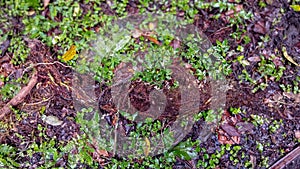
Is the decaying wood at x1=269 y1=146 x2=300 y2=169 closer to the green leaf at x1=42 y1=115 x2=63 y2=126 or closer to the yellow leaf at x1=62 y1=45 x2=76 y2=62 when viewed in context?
the green leaf at x1=42 y1=115 x2=63 y2=126

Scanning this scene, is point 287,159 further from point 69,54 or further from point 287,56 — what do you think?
point 69,54

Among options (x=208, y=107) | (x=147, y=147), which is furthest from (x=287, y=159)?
(x=147, y=147)

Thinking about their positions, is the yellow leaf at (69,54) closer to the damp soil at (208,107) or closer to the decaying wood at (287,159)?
the damp soil at (208,107)

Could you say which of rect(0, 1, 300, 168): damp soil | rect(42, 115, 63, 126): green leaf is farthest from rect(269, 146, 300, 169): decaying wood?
rect(42, 115, 63, 126): green leaf

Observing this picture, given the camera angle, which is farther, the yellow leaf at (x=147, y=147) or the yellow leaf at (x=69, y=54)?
the yellow leaf at (x=69, y=54)

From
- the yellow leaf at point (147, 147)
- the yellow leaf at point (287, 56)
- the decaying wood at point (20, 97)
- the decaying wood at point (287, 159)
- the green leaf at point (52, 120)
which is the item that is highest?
the yellow leaf at point (287, 56)

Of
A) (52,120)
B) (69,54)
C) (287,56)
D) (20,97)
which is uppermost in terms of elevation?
(69,54)

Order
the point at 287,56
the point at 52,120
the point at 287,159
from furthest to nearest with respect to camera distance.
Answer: the point at 287,56 < the point at 52,120 < the point at 287,159

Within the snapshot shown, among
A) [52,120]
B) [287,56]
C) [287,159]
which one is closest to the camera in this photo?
[287,159]

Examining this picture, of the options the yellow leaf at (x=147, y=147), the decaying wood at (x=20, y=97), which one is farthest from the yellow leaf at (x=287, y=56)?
the decaying wood at (x=20, y=97)
